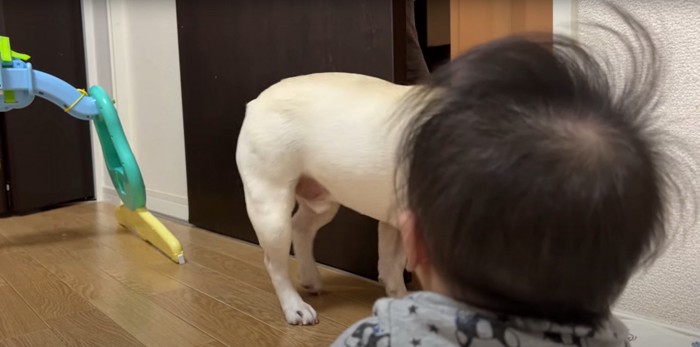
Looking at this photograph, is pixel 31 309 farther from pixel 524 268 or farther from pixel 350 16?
pixel 524 268

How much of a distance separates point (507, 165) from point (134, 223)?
1.71 m

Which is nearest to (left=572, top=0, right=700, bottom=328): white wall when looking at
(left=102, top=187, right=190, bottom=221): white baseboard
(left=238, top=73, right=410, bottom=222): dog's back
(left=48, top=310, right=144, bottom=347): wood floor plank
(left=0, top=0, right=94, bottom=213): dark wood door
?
(left=238, top=73, right=410, bottom=222): dog's back

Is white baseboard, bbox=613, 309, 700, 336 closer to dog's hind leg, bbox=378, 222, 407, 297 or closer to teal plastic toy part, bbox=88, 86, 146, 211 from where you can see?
dog's hind leg, bbox=378, 222, 407, 297

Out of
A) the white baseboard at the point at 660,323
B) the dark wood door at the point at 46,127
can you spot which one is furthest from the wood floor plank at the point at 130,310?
the dark wood door at the point at 46,127

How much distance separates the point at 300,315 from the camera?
1185 millimetres

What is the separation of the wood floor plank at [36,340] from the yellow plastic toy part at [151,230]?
0.51 meters

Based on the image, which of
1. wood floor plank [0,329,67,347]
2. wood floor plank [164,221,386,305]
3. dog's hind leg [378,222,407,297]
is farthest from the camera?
wood floor plank [164,221,386,305]

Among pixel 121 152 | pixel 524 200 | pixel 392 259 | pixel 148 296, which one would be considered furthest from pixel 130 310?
pixel 524 200

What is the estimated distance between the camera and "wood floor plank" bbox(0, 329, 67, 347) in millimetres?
1110

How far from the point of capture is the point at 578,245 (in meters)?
0.40

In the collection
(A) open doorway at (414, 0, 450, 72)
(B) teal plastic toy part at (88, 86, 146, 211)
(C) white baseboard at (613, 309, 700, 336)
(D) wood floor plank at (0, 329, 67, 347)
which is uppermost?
(A) open doorway at (414, 0, 450, 72)

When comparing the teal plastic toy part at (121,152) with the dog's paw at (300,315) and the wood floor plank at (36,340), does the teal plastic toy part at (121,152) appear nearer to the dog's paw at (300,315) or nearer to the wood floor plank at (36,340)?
the wood floor plank at (36,340)

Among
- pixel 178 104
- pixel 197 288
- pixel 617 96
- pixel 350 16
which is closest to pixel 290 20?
pixel 350 16

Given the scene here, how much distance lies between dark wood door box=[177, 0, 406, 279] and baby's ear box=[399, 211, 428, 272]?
0.86 metres
